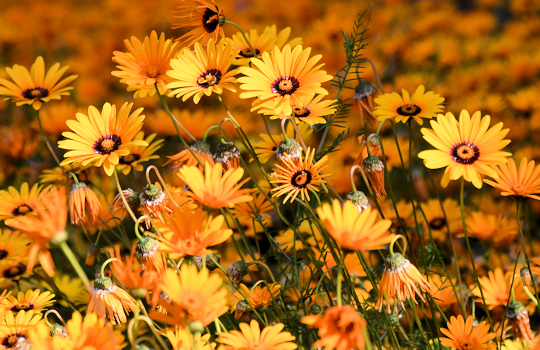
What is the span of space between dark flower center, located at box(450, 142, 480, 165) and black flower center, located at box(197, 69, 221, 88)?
1.83 ft

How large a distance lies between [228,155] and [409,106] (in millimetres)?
468

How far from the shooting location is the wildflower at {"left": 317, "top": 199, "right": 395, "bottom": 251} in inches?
29.3

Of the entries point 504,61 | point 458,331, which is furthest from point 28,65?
point 458,331

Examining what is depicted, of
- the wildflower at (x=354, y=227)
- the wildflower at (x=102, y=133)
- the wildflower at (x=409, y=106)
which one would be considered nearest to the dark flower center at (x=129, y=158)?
the wildflower at (x=102, y=133)

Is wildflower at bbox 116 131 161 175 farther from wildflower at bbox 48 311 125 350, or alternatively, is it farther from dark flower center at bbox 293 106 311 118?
wildflower at bbox 48 311 125 350

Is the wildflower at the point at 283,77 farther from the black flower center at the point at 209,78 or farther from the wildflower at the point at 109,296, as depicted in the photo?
the wildflower at the point at 109,296

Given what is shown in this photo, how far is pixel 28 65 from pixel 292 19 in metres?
2.06

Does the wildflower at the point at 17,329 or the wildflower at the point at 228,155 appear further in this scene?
the wildflower at the point at 228,155

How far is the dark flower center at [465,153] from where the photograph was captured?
98 centimetres

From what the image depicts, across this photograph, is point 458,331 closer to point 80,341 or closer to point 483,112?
point 80,341

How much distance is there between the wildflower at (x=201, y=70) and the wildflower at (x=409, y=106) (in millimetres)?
372

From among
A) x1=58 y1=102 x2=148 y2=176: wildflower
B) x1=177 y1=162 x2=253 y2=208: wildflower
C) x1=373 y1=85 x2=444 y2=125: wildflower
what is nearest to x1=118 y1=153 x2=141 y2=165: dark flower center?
x1=58 y1=102 x2=148 y2=176: wildflower

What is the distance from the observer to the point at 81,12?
500 centimetres

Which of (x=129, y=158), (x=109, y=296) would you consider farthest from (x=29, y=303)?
(x=129, y=158)
